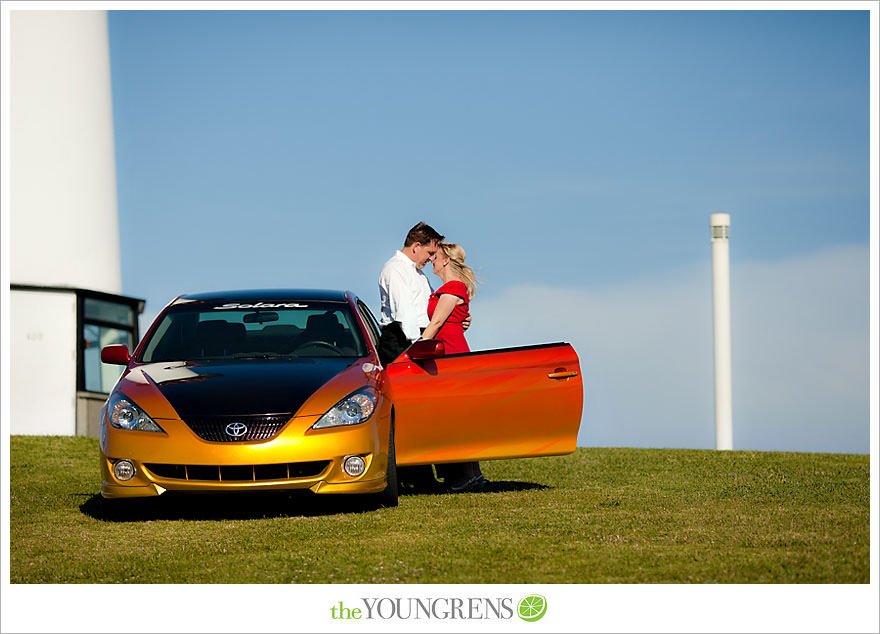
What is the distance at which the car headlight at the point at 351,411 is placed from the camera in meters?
7.38

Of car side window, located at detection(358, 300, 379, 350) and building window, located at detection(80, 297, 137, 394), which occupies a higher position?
car side window, located at detection(358, 300, 379, 350)

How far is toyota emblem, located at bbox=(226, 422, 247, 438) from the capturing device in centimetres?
724

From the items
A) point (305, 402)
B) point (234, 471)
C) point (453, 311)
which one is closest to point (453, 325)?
point (453, 311)

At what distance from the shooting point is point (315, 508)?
26.9ft

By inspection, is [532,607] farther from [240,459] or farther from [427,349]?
[427,349]

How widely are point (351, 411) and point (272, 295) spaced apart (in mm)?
1878

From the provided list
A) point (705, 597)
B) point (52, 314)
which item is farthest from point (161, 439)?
point (52, 314)

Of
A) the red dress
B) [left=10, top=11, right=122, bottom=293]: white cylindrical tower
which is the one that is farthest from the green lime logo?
[left=10, top=11, right=122, bottom=293]: white cylindrical tower

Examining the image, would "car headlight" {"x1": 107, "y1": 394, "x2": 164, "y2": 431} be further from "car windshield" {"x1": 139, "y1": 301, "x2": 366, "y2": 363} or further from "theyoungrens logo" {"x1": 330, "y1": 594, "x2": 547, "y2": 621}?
"theyoungrens logo" {"x1": 330, "y1": 594, "x2": 547, "y2": 621}

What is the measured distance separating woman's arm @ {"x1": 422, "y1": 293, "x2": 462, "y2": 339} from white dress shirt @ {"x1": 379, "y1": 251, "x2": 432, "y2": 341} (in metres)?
0.48

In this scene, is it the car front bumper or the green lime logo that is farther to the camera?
the car front bumper

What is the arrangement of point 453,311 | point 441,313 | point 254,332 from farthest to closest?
point 453,311
point 441,313
point 254,332

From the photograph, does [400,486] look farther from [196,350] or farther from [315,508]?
[196,350]

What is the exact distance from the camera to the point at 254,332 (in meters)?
8.66
